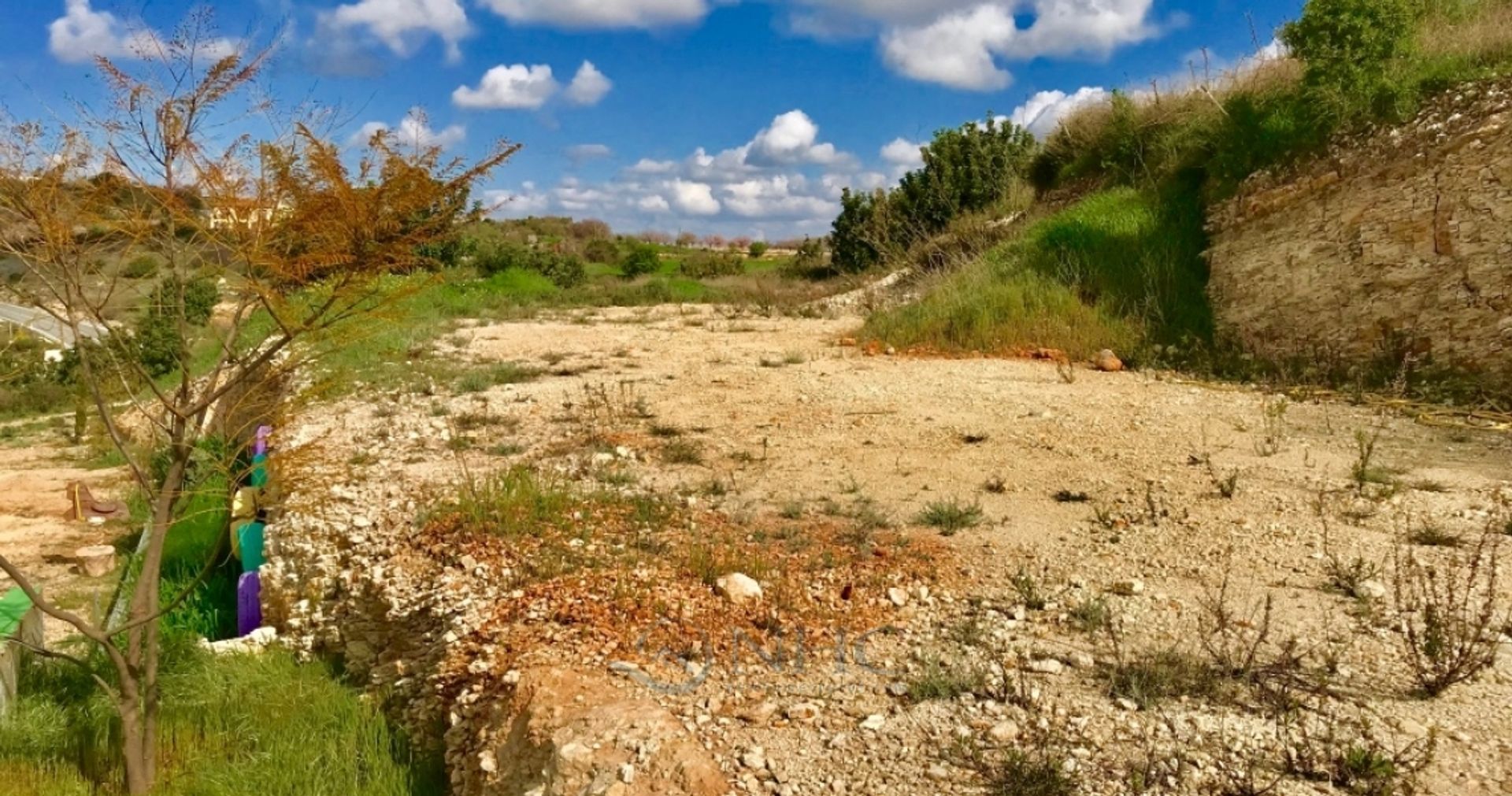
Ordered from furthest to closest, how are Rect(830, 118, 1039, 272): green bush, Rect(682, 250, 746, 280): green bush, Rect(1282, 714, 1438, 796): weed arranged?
Rect(682, 250, 746, 280): green bush
Rect(830, 118, 1039, 272): green bush
Rect(1282, 714, 1438, 796): weed

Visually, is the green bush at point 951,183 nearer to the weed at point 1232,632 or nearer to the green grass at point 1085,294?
the green grass at point 1085,294

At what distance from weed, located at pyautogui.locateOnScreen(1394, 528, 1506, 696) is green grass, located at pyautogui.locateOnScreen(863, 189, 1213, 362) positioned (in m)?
5.21

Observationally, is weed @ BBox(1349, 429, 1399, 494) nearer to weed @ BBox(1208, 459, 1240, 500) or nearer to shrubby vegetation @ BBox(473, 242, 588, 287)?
weed @ BBox(1208, 459, 1240, 500)

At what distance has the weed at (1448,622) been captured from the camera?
3.03m

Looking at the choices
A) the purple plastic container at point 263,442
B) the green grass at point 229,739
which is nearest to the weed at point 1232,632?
the green grass at point 229,739

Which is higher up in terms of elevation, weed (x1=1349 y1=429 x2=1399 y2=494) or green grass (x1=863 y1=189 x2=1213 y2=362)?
green grass (x1=863 y1=189 x2=1213 y2=362)

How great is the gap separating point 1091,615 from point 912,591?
721mm

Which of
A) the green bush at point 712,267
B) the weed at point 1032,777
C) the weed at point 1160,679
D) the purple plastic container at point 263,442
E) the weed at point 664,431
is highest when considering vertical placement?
the green bush at point 712,267

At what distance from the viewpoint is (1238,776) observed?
2.62m

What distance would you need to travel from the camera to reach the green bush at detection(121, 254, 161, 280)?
3604 mm

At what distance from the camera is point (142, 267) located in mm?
3646

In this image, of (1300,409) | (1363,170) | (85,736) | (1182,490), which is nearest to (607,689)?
(85,736)

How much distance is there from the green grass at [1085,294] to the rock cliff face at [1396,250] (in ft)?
2.36

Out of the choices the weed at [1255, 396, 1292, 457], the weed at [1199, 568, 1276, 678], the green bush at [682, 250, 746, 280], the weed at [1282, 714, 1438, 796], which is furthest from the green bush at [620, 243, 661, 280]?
the weed at [1282, 714, 1438, 796]
